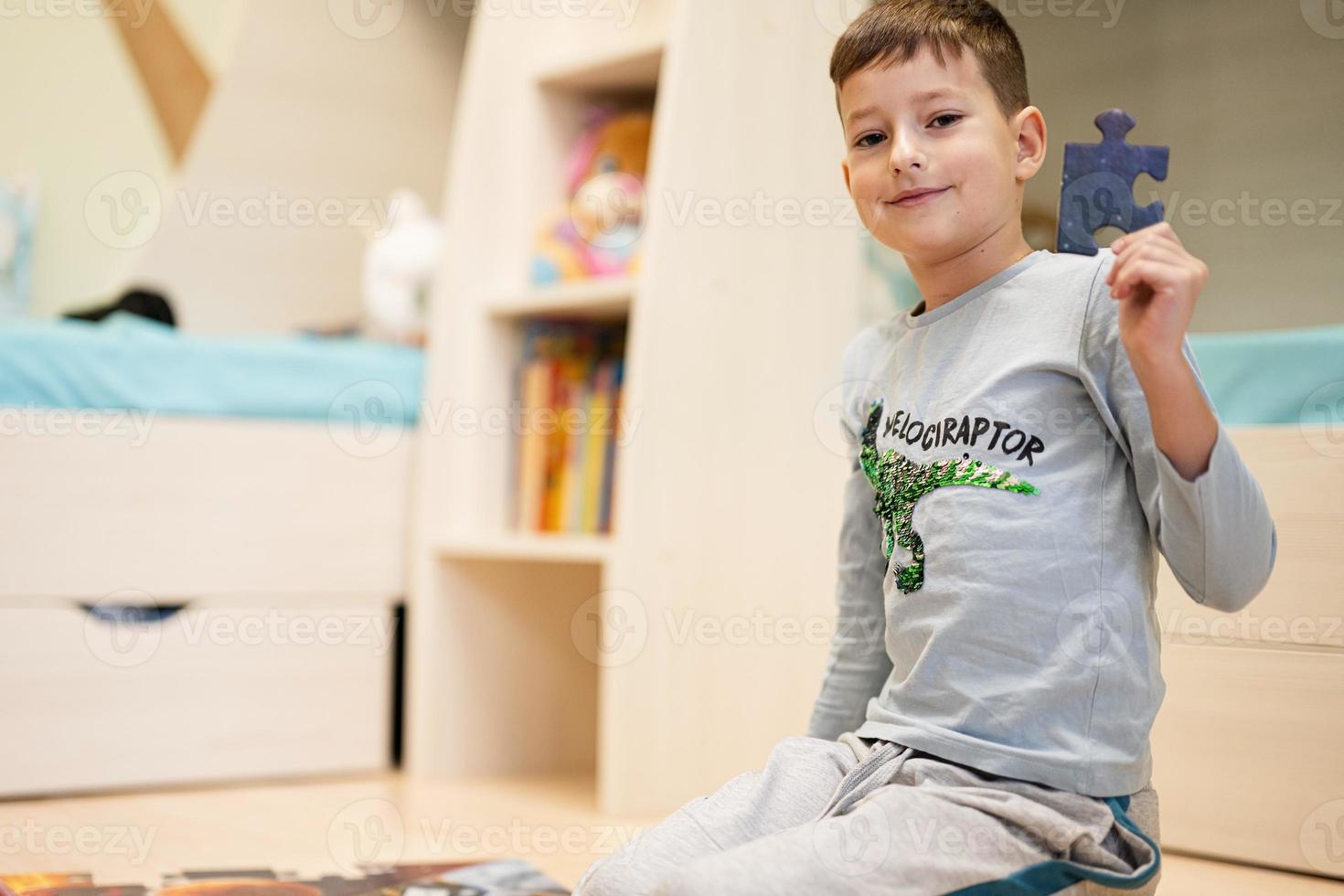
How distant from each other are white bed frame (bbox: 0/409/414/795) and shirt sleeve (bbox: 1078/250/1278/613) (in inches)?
43.6

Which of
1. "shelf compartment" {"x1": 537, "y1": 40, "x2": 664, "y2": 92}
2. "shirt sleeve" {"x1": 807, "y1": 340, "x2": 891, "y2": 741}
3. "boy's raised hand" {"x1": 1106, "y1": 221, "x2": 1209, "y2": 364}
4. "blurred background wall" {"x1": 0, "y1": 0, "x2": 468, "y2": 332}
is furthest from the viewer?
"blurred background wall" {"x1": 0, "y1": 0, "x2": 468, "y2": 332}

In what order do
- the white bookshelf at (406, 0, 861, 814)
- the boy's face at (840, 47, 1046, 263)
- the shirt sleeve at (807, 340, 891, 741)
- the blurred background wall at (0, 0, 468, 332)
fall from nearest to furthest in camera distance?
the boy's face at (840, 47, 1046, 263)
the shirt sleeve at (807, 340, 891, 741)
the white bookshelf at (406, 0, 861, 814)
the blurred background wall at (0, 0, 468, 332)

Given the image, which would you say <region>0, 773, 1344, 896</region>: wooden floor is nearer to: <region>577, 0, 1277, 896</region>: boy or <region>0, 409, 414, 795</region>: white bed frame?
<region>0, 409, 414, 795</region>: white bed frame

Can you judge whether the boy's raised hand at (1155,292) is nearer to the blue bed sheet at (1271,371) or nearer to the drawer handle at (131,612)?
the blue bed sheet at (1271,371)

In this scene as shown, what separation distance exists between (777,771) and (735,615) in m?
0.63

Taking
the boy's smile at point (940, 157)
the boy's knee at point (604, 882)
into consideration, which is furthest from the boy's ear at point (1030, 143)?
the boy's knee at point (604, 882)

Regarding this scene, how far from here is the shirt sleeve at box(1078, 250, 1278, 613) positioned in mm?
701

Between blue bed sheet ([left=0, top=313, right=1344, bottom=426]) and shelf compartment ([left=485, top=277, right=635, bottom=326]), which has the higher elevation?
shelf compartment ([left=485, top=277, right=635, bottom=326])

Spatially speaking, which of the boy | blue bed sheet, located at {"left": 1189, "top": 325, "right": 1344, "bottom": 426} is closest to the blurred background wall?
blue bed sheet, located at {"left": 1189, "top": 325, "right": 1344, "bottom": 426}

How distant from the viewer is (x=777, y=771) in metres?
0.82

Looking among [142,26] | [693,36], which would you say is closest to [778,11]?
[693,36]

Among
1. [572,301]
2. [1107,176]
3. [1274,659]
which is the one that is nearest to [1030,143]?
[1107,176]

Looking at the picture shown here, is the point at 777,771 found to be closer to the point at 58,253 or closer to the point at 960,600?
the point at 960,600

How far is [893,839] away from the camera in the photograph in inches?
27.9
